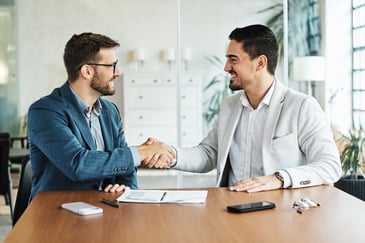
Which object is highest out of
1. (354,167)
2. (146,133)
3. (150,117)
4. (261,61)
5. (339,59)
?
(339,59)

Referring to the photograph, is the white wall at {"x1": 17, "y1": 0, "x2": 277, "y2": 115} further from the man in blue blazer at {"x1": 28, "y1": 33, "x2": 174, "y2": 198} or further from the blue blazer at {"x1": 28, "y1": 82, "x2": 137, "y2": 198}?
the blue blazer at {"x1": 28, "y1": 82, "x2": 137, "y2": 198}

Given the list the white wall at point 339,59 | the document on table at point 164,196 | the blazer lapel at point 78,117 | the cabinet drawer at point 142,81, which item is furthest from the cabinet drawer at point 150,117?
the document on table at point 164,196

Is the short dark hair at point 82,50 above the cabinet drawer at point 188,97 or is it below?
above

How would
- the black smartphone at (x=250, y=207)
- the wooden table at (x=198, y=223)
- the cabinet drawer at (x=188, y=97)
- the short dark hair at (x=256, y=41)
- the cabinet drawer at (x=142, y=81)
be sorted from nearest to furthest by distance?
the wooden table at (x=198, y=223)
the black smartphone at (x=250, y=207)
the short dark hair at (x=256, y=41)
the cabinet drawer at (x=188, y=97)
the cabinet drawer at (x=142, y=81)

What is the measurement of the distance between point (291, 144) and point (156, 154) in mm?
638

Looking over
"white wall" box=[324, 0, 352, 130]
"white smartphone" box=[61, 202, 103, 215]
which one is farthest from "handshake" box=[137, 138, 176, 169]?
"white wall" box=[324, 0, 352, 130]

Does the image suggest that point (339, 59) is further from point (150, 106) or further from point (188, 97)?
point (150, 106)

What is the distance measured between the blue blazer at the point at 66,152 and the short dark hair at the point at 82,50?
3.9 inches

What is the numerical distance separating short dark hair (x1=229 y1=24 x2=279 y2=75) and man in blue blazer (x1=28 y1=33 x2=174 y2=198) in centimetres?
65

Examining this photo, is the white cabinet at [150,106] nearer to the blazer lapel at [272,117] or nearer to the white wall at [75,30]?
the white wall at [75,30]

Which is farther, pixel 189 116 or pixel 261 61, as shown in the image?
pixel 189 116

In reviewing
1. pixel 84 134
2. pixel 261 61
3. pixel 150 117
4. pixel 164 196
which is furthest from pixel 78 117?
pixel 150 117

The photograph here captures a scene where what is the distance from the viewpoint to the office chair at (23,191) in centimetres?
269

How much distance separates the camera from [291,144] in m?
2.78
